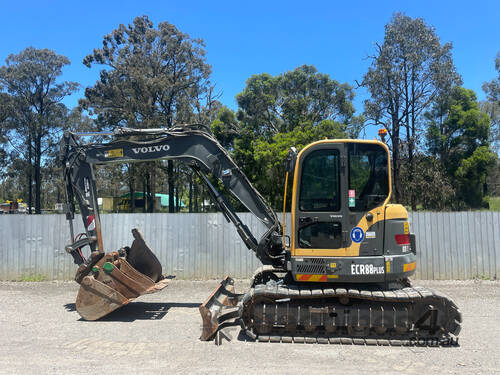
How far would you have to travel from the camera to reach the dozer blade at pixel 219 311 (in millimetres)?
6176

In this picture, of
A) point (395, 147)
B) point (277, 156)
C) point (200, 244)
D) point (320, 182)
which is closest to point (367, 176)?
point (320, 182)

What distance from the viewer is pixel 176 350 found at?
18.8 ft

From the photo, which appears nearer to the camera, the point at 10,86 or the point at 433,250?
the point at 433,250

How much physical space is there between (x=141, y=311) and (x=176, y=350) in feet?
8.83

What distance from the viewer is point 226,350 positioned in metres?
5.71

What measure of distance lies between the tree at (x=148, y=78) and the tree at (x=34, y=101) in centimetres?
588

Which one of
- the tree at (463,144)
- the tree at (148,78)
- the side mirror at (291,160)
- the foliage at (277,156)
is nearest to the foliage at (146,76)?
the tree at (148,78)

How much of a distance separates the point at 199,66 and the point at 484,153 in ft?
77.2

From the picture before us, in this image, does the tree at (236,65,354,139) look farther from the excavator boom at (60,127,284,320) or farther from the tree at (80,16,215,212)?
the excavator boom at (60,127,284,320)

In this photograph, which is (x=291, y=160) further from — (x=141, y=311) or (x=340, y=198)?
(x=141, y=311)

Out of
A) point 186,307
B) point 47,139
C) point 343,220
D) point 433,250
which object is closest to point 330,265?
point 343,220

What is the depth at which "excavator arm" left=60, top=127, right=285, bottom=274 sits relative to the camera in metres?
7.52

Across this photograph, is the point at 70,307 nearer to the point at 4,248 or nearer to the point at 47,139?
the point at 4,248

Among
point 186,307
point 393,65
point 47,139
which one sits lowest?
point 186,307
